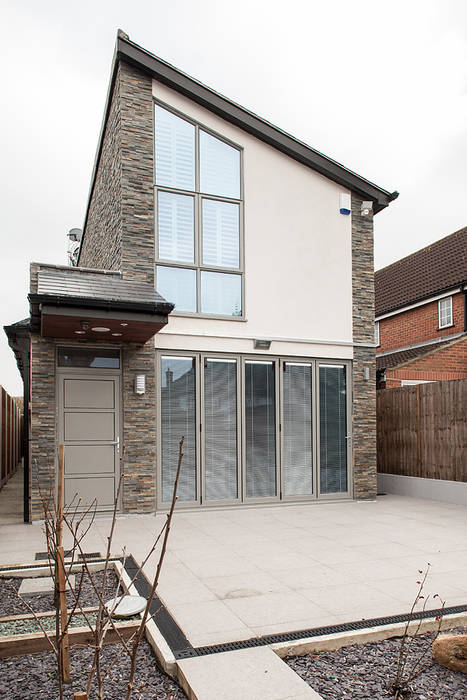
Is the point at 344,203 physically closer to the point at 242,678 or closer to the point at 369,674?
the point at 369,674

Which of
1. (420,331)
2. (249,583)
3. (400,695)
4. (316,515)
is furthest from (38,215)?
(400,695)

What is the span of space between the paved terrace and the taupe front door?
0.59m

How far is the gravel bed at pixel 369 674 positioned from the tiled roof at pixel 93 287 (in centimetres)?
493

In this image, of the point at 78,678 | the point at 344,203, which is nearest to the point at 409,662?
the point at 78,678

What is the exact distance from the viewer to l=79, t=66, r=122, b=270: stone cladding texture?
9.03m

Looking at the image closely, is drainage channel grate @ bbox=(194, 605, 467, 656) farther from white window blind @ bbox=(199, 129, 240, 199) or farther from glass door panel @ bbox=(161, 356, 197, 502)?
white window blind @ bbox=(199, 129, 240, 199)

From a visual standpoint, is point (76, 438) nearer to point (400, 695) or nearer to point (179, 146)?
point (179, 146)

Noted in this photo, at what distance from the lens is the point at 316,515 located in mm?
8703

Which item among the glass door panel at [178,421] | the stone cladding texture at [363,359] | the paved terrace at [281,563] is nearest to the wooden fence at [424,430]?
the stone cladding texture at [363,359]

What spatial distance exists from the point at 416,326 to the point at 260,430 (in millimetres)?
Result: 8620

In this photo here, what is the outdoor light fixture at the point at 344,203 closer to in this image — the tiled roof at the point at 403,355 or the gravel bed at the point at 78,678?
the tiled roof at the point at 403,355

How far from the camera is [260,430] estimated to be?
9.52 m

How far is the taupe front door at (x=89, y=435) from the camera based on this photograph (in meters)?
8.40

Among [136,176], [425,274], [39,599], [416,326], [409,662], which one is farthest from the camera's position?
[425,274]
